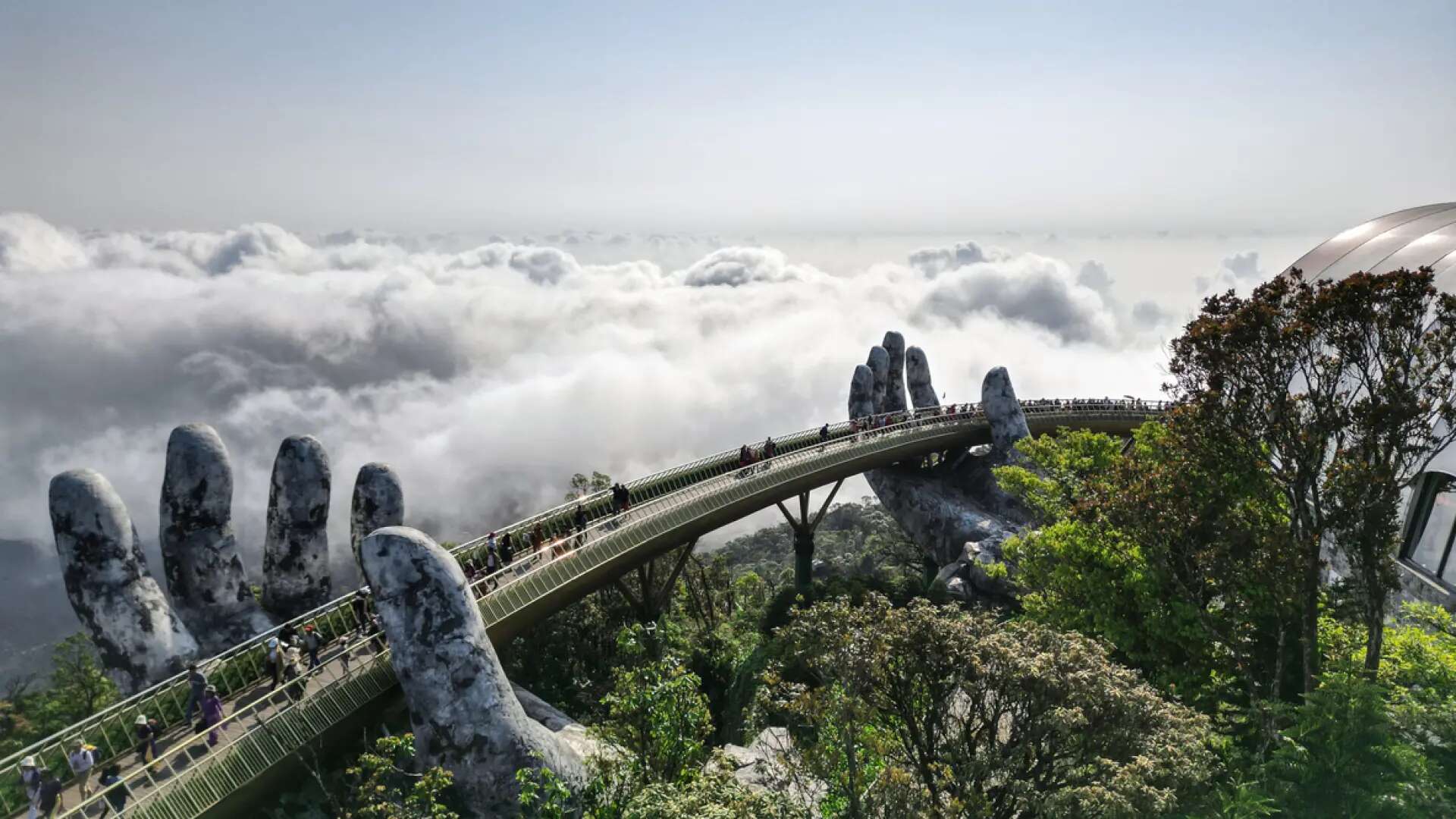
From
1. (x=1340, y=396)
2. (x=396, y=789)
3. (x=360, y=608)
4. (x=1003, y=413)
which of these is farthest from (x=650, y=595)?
(x=1003, y=413)

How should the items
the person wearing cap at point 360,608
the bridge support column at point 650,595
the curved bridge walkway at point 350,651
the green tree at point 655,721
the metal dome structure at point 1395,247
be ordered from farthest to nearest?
the metal dome structure at point 1395,247
the bridge support column at point 650,595
the person wearing cap at point 360,608
the green tree at point 655,721
the curved bridge walkway at point 350,651

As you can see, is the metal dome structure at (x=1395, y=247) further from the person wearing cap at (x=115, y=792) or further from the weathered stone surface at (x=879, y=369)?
the person wearing cap at (x=115, y=792)

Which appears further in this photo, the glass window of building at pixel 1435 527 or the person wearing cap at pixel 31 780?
the glass window of building at pixel 1435 527

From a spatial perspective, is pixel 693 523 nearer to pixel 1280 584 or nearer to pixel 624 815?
pixel 624 815

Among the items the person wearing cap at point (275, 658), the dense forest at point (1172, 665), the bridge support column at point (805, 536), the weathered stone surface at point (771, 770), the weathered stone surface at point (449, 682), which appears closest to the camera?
the dense forest at point (1172, 665)

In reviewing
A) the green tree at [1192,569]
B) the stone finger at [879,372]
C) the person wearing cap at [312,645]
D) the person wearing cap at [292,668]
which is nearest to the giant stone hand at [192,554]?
the person wearing cap at [292,668]

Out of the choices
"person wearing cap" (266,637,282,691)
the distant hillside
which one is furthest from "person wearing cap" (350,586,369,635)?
the distant hillside

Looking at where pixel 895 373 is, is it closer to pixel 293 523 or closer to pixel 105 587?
pixel 293 523

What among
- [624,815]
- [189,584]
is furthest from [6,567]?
[624,815]
